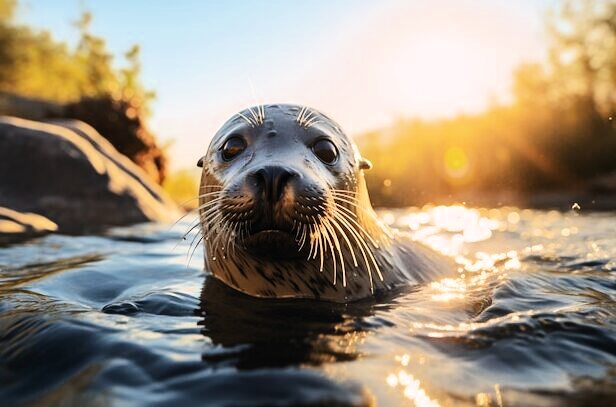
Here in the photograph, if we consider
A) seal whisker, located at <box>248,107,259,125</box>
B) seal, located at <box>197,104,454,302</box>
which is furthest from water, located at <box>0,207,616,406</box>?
seal whisker, located at <box>248,107,259,125</box>

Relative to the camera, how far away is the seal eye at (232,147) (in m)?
2.95

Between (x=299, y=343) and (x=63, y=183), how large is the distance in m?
5.58

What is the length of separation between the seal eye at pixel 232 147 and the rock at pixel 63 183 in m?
3.51

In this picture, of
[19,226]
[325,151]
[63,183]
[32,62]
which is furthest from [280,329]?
[32,62]

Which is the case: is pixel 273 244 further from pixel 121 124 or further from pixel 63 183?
pixel 121 124

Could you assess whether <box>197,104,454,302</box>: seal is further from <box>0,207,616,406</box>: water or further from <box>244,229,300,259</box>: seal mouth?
<box>0,207,616,406</box>: water

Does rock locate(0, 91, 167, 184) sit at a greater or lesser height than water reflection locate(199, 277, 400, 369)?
greater

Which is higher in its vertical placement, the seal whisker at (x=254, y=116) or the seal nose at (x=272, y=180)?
the seal whisker at (x=254, y=116)

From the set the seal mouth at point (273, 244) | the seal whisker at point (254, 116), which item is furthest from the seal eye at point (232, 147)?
the seal mouth at point (273, 244)

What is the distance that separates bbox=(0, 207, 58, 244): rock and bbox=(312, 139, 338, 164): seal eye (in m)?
3.03

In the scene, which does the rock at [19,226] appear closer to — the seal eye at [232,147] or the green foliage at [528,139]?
the seal eye at [232,147]

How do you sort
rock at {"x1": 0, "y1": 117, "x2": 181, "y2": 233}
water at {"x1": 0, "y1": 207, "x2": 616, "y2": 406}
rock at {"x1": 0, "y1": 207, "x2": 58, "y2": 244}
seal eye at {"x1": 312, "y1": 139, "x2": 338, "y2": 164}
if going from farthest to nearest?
rock at {"x1": 0, "y1": 117, "x2": 181, "y2": 233}
rock at {"x1": 0, "y1": 207, "x2": 58, "y2": 244}
seal eye at {"x1": 312, "y1": 139, "x2": 338, "y2": 164}
water at {"x1": 0, "y1": 207, "x2": 616, "y2": 406}

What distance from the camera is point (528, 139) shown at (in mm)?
18391

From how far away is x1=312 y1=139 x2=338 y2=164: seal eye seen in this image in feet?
9.55
